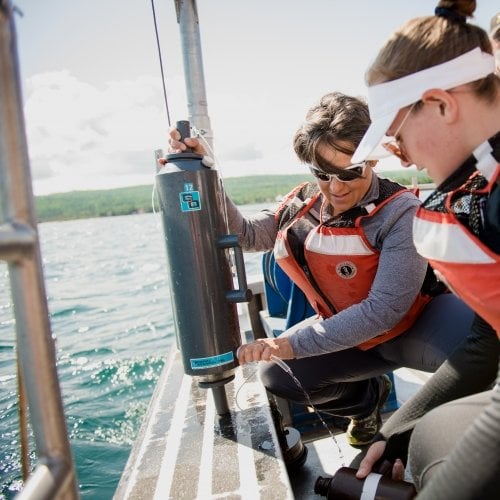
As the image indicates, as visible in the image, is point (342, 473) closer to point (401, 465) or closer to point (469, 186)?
point (401, 465)

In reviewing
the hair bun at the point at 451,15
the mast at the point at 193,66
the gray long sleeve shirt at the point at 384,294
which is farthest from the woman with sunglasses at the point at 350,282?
the mast at the point at 193,66

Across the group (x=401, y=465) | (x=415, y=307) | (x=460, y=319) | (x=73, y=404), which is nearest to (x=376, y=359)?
(x=415, y=307)

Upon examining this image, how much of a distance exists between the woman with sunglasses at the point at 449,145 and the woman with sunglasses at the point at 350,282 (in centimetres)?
60

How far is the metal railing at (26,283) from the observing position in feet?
2.60

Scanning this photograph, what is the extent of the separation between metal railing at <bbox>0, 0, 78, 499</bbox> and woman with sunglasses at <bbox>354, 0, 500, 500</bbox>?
81cm

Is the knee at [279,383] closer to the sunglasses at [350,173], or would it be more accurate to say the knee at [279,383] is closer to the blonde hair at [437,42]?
the sunglasses at [350,173]

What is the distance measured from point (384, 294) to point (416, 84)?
0.95m

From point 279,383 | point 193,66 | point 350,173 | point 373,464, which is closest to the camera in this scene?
point 373,464

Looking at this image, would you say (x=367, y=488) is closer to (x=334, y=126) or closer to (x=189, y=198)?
(x=189, y=198)

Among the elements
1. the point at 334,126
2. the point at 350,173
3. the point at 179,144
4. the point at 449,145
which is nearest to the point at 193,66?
the point at 179,144

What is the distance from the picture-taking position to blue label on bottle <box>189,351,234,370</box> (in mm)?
1909

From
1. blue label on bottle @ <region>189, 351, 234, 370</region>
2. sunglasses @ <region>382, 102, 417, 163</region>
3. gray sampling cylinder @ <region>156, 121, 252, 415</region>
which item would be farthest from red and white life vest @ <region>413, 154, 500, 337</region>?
blue label on bottle @ <region>189, 351, 234, 370</region>

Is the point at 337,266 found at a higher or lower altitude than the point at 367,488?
higher

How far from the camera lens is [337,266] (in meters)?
2.13
